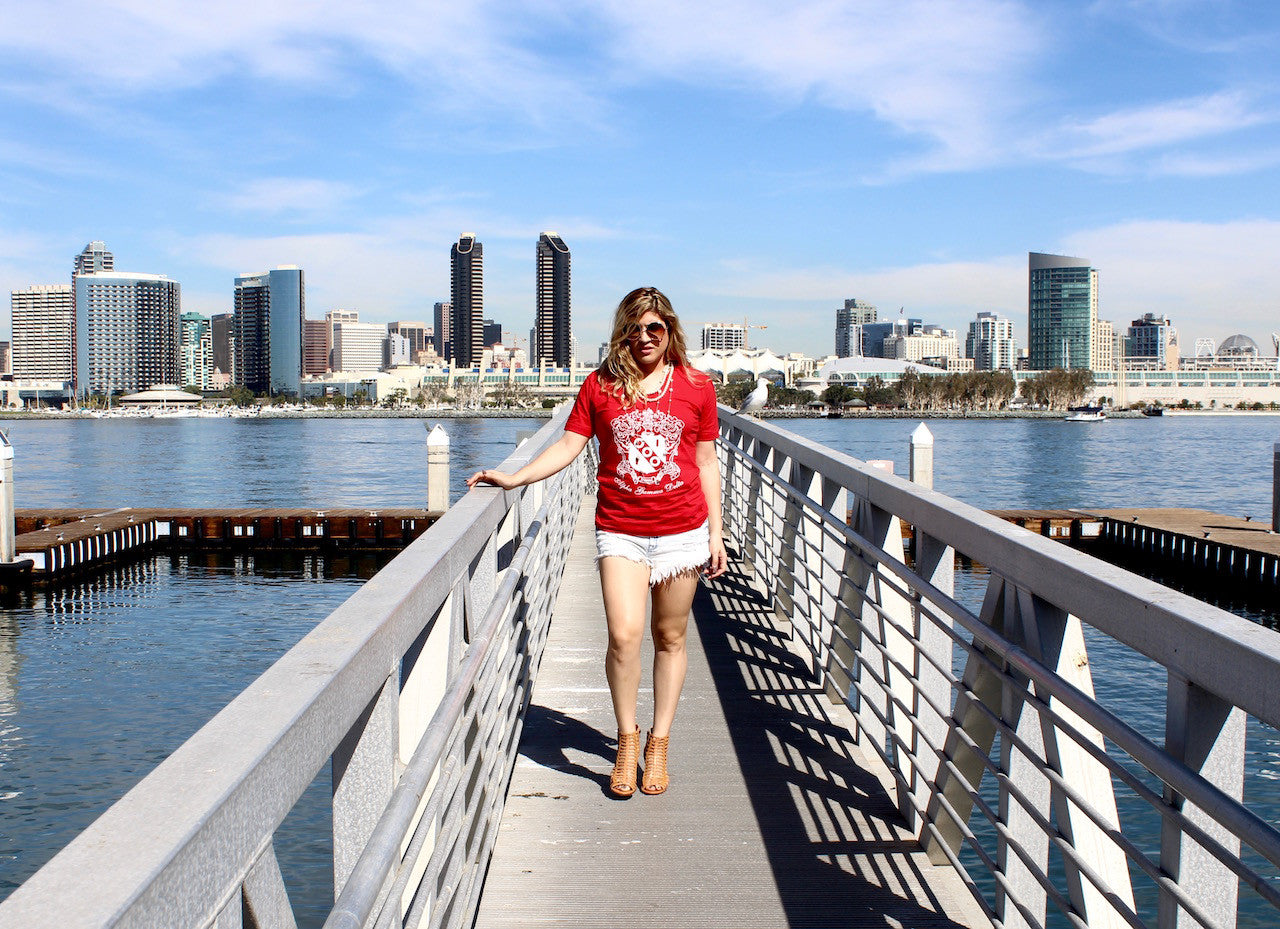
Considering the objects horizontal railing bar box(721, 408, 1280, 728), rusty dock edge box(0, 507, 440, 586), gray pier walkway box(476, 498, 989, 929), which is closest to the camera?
horizontal railing bar box(721, 408, 1280, 728)

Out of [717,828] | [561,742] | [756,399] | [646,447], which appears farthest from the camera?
[756,399]

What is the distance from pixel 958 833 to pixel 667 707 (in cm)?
113

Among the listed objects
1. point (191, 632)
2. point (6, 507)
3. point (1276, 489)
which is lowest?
point (191, 632)

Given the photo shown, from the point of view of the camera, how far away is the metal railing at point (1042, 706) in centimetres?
187

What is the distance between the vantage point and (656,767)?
4.18 meters

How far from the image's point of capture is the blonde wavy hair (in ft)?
12.9

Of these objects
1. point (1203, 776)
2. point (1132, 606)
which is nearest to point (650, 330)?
point (1132, 606)

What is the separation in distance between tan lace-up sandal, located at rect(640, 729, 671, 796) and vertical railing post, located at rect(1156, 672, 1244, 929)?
2.23m

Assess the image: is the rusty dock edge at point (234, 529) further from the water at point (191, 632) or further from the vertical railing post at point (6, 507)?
the vertical railing post at point (6, 507)

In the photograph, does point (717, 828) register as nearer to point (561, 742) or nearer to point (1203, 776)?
point (561, 742)

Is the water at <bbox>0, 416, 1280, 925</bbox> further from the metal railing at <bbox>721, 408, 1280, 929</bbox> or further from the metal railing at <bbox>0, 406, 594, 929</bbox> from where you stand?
the metal railing at <bbox>0, 406, 594, 929</bbox>

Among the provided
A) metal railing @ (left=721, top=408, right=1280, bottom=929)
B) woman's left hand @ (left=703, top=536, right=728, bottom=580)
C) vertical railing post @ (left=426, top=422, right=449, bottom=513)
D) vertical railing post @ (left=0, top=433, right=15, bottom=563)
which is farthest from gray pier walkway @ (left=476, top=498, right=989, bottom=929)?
vertical railing post @ (left=0, top=433, right=15, bottom=563)

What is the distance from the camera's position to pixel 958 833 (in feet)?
11.7

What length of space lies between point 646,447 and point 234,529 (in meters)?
31.2
